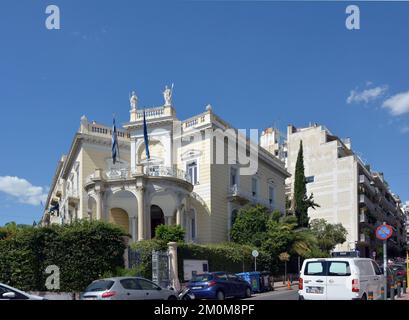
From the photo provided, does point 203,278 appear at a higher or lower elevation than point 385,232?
lower

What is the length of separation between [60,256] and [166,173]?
12.3 metres

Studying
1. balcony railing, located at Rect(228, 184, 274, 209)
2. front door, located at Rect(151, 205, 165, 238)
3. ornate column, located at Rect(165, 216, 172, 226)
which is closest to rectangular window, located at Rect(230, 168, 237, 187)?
balcony railing, located at Rect(228, 184, 274, 209)

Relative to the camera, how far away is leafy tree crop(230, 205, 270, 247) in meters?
39.2

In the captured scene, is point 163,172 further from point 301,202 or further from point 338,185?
point 338,185

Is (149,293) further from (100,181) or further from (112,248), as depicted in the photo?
(100,181)

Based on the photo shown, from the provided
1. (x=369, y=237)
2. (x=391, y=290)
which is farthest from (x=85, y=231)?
(x=369, y=237)

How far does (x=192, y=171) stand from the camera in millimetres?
39875

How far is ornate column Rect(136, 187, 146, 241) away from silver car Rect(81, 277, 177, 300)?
1645 centimetres

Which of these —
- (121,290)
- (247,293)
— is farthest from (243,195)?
(121,290)

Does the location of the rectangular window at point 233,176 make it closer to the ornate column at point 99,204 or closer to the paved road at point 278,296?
the ornate column at point 99,204

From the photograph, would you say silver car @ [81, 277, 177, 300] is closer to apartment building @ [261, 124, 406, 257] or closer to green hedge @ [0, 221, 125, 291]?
green hedge @ [0, 221, 125, 291]

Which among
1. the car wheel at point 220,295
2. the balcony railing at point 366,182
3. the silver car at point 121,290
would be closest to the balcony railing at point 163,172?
the car wheel at point 220,295

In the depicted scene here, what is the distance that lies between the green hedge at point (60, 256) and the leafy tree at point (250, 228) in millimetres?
16546
